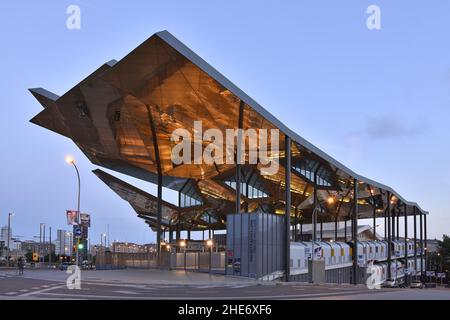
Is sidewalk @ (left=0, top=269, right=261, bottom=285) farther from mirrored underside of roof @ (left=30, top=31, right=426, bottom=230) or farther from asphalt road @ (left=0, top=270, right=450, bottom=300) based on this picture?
mirrored underside of roof @ (left=30, top=31, right=426, bottom=230)

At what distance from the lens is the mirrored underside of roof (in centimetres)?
3362

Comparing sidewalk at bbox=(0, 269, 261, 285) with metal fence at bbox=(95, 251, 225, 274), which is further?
metal fence at bbox=(95, 251, 225, 274)

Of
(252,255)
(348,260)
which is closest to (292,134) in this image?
(252,255)

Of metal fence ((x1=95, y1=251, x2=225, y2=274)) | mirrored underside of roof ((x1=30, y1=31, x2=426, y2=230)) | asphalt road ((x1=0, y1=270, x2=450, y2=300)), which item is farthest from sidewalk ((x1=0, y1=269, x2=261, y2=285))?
mirrored underside of roof ((x1=30, y1=31, x2=426, y2=230))

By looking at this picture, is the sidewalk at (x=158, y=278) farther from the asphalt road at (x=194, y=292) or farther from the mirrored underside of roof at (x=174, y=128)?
the mirrored underside of roof at (x=174, y=128)

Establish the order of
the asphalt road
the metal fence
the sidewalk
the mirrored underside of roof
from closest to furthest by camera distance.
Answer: the asphalt road, the sidewalk, the mirrored underside of roof, the metal fence

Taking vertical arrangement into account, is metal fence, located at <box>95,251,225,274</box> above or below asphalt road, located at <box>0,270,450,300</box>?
below

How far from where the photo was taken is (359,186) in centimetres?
6781

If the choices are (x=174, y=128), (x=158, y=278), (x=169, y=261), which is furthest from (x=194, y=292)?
(x=169, y=261)

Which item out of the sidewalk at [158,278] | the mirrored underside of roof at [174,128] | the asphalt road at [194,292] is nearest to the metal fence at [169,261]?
the sidewalk at [158,278]

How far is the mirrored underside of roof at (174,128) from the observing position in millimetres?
33625

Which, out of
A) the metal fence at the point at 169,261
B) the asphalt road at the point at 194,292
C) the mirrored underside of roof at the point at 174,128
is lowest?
the metal fence at the point at 169,261

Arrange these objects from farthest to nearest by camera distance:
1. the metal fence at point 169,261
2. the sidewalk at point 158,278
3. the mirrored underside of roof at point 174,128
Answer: the metal fence at point 169,261 < the mirrored underside of roof at point 174,128 < the sidewalk at point 158,278

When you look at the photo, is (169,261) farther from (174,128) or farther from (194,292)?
(194,292)
